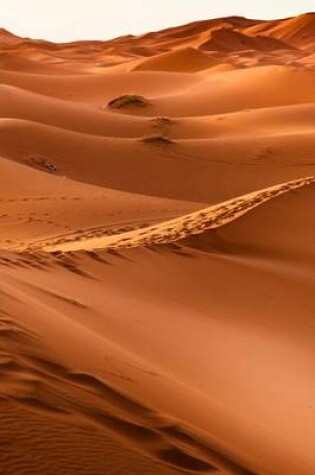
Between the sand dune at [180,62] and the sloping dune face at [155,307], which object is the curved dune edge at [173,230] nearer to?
the sloping dune face at [155,307]

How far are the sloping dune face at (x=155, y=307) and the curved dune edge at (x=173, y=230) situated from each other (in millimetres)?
35

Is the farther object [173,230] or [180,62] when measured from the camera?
[180,62]

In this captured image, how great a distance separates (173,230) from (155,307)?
2.32m

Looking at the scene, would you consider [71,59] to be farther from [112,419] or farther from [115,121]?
[112,419]

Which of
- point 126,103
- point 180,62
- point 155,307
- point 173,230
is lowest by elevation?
point 155,307

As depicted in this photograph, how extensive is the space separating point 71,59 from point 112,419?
6259 centimetres

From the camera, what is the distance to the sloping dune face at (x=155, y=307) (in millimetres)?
3111

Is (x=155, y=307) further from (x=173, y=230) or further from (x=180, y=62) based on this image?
(x=180, y=62)

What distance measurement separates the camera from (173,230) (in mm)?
8477

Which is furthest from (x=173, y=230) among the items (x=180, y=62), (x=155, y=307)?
(x=180, y=62)

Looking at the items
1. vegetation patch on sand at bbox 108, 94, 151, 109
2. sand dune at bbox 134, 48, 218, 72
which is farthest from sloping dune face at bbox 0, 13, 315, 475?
sand dune at bbox 134, 48, 218, 72

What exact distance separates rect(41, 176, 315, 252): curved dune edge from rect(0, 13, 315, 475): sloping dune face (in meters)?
0.04

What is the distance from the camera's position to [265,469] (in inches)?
136

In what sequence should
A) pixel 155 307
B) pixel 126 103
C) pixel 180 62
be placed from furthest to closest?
pixel 180 62 < pixel 126 103 < pixel 155 307
